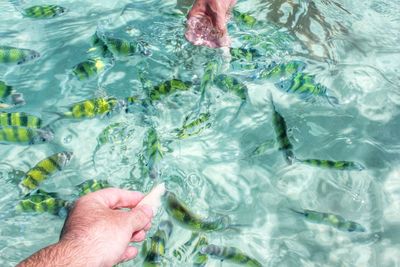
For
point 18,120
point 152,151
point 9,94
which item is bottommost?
point 152,151

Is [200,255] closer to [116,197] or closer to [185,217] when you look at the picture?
[185,217]

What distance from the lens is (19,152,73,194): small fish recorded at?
12.5ft

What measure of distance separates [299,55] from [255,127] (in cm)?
133

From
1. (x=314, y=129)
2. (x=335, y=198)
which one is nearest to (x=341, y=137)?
(x=314, y=129)

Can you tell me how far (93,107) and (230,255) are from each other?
6.67 feet

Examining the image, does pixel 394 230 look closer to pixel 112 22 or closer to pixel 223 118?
pixel 223 118

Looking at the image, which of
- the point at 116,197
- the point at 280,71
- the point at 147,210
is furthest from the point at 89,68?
the point at 147,210

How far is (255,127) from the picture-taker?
14.8 ft

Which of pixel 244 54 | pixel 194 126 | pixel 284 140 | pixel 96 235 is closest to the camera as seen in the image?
pixel 96 235

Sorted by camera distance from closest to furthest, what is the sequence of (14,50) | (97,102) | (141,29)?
1. (97,102)
2. (14,50)
3. (141,29)

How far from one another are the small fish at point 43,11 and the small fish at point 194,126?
265 centimetres

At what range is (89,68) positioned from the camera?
4844 millimetres

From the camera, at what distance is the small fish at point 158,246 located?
3.25 meters

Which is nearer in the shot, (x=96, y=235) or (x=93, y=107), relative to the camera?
(x=96, y=235)
